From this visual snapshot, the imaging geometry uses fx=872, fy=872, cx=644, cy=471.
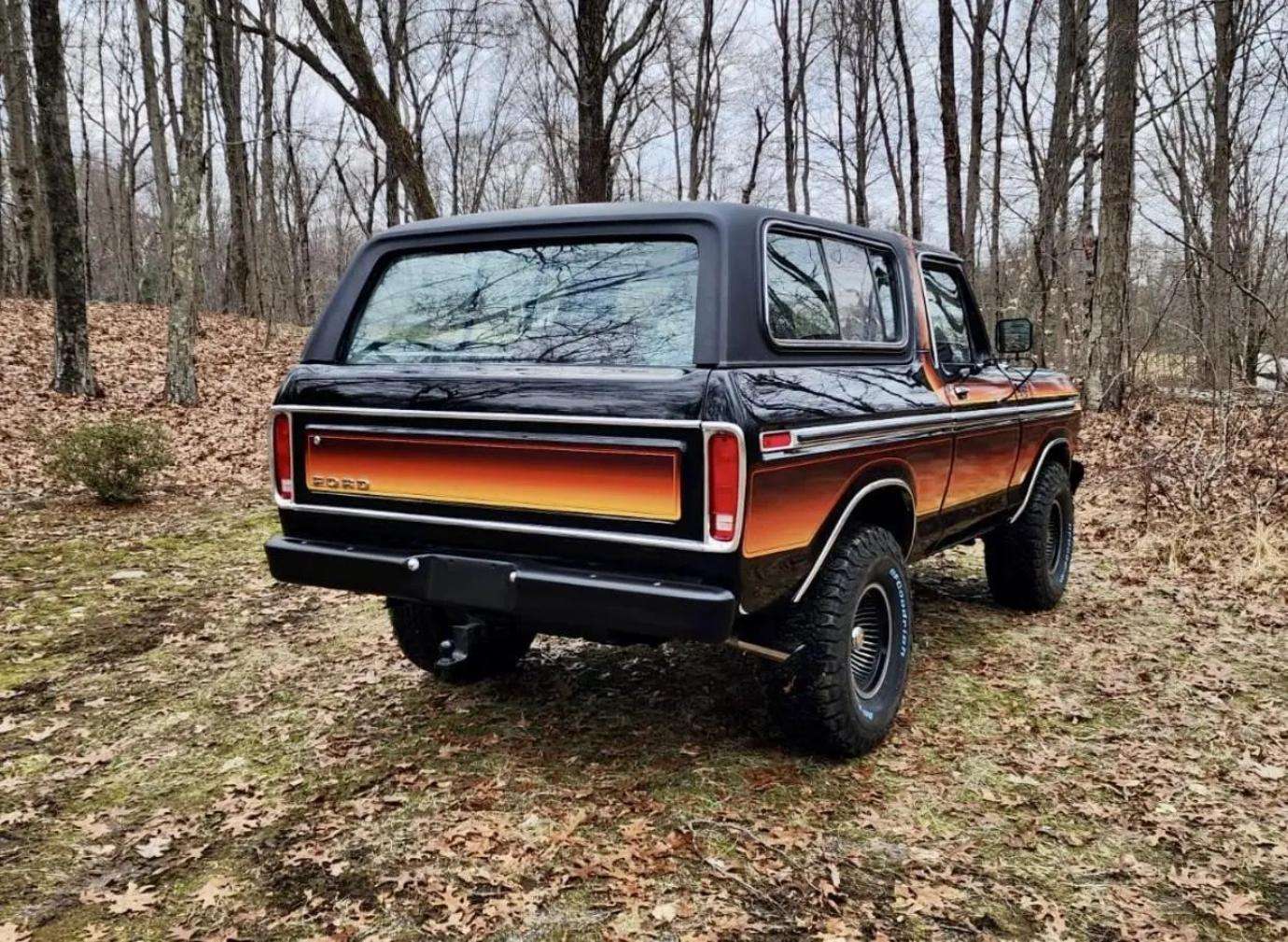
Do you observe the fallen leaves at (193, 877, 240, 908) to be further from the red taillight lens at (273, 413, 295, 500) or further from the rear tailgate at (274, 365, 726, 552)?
the red taillight lens at (273, 413, 295, 500)

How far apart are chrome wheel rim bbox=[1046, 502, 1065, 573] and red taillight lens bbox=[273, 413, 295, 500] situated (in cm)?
445

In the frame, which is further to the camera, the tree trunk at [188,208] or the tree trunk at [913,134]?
the tree trunk at [913,134]

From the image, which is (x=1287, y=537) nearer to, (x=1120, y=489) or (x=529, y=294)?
(x=1120, y=489)

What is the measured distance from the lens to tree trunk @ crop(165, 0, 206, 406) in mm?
10898

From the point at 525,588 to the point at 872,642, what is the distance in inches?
61.6

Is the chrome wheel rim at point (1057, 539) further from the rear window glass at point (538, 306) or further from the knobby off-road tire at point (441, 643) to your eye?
the rear window glass at point (538, 306)

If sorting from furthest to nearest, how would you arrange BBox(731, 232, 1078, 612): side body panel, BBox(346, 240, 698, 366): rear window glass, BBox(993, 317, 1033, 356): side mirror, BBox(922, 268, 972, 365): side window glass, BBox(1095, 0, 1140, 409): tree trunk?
1. BBox(1095, 0, 1140, 409): tree trunk
2. BBox(993, 317, 1033, 356): side mirror
3. BBox(922, 268, 972, 365): side window glass
4. BBox(346, 240, 698, 366): rear window glass
5. BBox(731, 232, 1078, 612): side body panel

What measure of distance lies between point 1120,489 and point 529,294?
7.32m

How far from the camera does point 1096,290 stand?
11.7 metres

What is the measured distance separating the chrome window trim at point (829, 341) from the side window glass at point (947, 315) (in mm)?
248

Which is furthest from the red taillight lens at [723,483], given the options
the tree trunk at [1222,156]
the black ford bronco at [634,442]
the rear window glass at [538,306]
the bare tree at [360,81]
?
the tree trunk at [1222,156]

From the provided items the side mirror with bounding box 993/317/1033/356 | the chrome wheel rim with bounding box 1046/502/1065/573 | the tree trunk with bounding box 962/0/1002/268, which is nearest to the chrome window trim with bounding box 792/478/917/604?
the side mirror with bounding box 993/317/1033/356

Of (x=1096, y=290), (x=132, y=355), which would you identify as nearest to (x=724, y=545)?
(x=1096, y=290)

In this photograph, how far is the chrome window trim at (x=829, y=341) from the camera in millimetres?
2957
